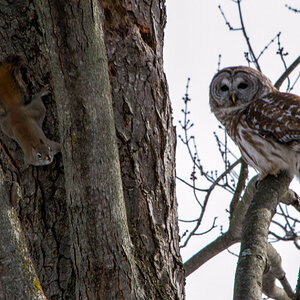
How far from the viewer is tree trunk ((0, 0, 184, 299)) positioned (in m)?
2.03

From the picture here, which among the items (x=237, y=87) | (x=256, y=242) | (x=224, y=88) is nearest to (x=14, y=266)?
(x=256, y=242)

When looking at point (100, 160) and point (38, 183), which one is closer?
point (100, 160)

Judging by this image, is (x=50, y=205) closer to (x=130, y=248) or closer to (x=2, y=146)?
(x=2, y=146)

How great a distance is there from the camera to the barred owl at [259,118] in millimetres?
4633

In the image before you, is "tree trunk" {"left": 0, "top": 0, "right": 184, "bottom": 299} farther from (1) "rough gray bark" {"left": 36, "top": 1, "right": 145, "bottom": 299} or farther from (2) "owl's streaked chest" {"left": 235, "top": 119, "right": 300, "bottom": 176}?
(2) "owl's streaked chest" {"left": 235, "top": 119, "right": 300, "bottom": 176}

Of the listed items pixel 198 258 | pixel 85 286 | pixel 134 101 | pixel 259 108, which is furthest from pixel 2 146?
pixel 259 108

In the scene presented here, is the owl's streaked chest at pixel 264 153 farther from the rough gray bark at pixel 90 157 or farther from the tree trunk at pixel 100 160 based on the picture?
the rough gray bark at pixel 90 157

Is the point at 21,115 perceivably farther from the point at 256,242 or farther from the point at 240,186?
the point at 240,186

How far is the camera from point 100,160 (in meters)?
2.02

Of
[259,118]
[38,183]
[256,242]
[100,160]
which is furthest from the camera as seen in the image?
[259,118]

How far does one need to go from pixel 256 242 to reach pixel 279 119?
6.74 feet

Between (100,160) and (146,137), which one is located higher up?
(146,137)

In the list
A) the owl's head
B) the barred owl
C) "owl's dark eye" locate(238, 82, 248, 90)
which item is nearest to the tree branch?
the barred owl

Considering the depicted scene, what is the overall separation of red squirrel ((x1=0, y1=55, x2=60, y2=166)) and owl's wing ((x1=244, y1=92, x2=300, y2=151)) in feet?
9.02
